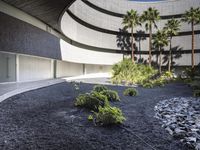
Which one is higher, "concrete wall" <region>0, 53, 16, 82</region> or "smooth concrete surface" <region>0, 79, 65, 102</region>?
"concrete wall" <region>0, 53, 16, 82</region>

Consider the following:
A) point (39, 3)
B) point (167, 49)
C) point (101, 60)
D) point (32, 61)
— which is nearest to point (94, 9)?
point (101, 60)

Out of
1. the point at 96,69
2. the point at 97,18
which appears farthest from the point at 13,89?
the point at 96,69

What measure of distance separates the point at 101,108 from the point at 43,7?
1150 cm

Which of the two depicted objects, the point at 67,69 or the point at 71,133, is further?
the point at 67,69

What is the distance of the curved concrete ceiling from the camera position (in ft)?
42.5

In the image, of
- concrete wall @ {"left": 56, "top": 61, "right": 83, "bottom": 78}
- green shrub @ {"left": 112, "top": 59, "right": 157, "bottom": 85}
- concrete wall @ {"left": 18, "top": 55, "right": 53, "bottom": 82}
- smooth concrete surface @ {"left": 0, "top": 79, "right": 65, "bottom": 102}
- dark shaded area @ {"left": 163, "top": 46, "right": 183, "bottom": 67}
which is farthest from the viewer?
dark shaded area @ {"left": 163, "top": 46, "right": 183, "bottom": 67}

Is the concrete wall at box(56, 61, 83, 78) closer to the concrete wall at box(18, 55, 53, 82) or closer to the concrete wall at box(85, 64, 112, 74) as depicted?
the concrete wall at box(85, 64, 112, 74)

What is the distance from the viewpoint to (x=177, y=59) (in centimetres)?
3725

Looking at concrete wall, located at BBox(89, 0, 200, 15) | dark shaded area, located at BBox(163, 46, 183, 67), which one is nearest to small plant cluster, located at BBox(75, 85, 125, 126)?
concrete wall, located at BBox(89, 0, 200, 15)

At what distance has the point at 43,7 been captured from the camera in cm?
1436

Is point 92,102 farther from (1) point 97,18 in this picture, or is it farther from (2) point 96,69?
(2) point 96,69

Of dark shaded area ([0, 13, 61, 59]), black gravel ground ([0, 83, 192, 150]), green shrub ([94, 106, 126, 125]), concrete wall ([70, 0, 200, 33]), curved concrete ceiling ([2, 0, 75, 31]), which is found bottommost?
black gravel ground ([0, 83, 192, 150])

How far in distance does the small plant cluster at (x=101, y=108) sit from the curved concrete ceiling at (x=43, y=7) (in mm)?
7025

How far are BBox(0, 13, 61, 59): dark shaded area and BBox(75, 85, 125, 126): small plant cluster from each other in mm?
8109
